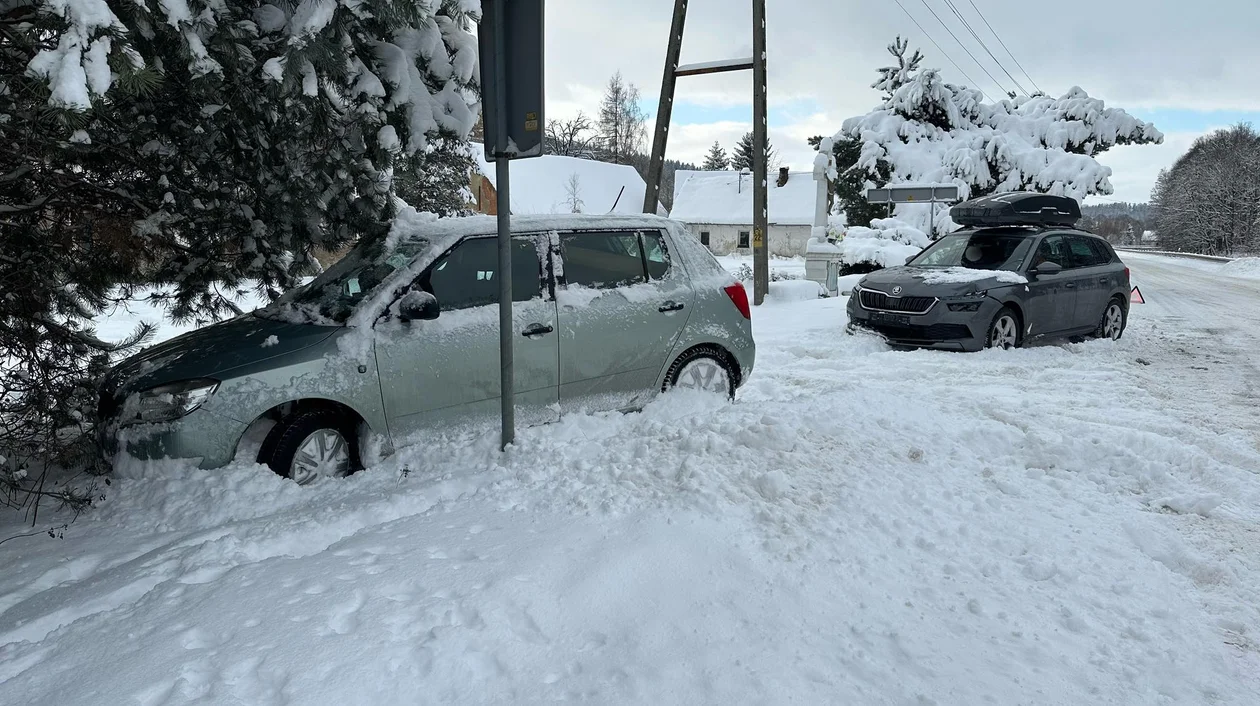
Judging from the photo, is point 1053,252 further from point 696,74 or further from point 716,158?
point 716,158

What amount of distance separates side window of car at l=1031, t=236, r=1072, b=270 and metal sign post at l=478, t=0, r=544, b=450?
7.86m

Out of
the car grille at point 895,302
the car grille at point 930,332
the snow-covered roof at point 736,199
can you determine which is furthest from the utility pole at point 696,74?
the snow-covered roof at point 736,199

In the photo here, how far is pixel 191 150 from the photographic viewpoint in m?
4.50

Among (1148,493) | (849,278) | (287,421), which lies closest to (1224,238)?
(849,278)

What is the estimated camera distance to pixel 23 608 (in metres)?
2.96

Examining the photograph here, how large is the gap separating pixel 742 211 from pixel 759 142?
36.2 m

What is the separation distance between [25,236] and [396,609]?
11.5ft

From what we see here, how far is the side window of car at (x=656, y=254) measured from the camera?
18.3ft

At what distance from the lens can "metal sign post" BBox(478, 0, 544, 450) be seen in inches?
154

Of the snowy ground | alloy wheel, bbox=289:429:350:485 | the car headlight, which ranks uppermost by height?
the car headlight

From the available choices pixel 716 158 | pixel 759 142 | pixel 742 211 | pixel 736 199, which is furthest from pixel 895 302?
pixel 716 158

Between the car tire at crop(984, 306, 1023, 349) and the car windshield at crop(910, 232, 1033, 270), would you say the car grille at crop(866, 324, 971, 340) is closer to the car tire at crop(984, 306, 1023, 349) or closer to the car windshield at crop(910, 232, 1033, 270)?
the car tire at crop(984, 306, 1023, 349)

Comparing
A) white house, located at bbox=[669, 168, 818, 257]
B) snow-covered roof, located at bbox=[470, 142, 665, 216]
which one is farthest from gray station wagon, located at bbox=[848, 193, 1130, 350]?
white house, located at bbox=[669, 168, 818, 257]

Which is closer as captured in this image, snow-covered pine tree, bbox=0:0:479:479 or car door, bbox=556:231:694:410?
snow-covered pine tree, bbox=0:0:479:479
